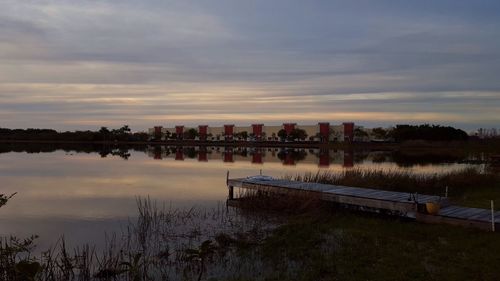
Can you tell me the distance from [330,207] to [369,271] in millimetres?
7272

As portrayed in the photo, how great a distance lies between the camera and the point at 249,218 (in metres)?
14.2

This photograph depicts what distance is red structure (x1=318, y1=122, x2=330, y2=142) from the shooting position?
376ft

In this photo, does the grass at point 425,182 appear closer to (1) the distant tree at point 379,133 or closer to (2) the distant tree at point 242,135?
(1) the distant tree at point 379,133

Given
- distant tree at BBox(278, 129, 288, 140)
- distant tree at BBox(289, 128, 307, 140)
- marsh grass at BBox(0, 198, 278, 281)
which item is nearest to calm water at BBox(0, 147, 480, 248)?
marsh grass at BBox(0, 198, 278, 281)

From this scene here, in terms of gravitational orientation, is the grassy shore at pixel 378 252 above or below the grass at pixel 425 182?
below

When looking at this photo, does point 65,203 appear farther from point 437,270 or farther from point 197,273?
point 437,270

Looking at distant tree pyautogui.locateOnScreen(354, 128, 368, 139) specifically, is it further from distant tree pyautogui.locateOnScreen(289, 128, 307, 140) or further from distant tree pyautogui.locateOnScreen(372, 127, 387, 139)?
distant tree pyautogui.locateOnScreen(289, 128, 307, 140)

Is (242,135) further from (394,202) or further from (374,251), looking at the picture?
(374,251)

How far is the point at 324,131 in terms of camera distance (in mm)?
115625

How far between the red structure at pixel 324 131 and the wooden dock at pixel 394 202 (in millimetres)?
98057

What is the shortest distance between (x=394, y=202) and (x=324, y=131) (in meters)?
104

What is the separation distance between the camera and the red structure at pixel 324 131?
376ft

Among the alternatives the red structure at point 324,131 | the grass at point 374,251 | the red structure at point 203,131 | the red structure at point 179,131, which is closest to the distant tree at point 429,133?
the red structure at point 324,131

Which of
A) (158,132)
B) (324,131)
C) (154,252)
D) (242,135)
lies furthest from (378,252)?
(158,132)
